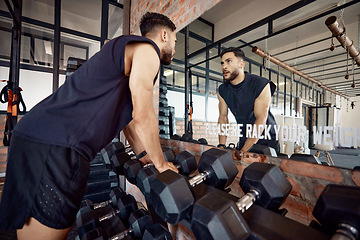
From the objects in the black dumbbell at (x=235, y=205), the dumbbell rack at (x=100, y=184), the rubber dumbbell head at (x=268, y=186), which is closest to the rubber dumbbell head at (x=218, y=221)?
the black dumbbell at (x=235, y=205)

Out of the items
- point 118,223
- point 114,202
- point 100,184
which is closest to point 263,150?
point 118,223

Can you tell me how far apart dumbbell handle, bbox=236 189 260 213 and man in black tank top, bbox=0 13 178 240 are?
1.61ft

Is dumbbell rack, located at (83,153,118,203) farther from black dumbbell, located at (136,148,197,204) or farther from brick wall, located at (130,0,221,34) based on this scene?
brick wall, located at (130,0,221,34)

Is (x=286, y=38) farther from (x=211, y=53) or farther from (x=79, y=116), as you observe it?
(x=79, y=116)

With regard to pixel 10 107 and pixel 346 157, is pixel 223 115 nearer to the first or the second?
pixel 346 157

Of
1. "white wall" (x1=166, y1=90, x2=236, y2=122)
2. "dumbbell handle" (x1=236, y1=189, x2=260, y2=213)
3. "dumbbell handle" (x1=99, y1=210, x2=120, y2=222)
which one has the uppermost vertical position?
"white wall" (x1=166, y1=90, x2=236, y2=122)

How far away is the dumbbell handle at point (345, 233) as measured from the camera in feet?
1.29

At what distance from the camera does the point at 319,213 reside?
19.3 inches

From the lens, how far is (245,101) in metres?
0.98

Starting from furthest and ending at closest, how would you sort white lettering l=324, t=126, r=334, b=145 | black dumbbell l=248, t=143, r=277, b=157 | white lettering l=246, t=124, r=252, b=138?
white lettering l=246, t=124, r=252, b=138 → black dumbbell l=248, t=143, r=277, b=157 → white lettering l=324, t=126, r=334, b=145

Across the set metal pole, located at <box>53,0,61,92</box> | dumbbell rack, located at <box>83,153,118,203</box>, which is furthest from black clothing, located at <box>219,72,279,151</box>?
metal pole, located at <box>53,0,61,92</box>

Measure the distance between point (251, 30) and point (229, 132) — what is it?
67 cm

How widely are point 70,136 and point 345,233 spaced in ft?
3.34

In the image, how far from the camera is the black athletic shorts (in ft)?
2.36
